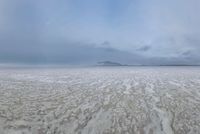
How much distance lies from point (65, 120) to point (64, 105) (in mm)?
2815

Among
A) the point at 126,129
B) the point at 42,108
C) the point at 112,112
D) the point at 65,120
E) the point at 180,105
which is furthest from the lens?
the point at 180,105

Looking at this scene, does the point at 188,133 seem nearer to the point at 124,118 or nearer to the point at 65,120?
the point at 124,118

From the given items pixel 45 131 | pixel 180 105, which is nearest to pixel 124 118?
pixel 45 131

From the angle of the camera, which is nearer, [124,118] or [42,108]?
[124,118]

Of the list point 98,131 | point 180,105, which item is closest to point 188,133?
point 98,131

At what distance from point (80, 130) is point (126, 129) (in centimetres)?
199

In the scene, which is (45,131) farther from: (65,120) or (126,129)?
(126,129)

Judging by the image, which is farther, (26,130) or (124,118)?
(124,118)

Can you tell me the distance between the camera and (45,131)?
23.0 feet

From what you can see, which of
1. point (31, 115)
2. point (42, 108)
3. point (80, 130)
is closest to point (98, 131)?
point (80, 130)

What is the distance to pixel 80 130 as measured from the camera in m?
7.23

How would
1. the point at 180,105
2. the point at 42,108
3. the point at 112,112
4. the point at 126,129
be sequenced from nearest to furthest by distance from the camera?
1. the point at 126,129
2. the point at 112,112
3. the point at 42,108
4. the point at 180,105

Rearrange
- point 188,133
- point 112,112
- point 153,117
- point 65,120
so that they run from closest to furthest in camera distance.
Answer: point 188,133
point 65,120
point 153,117
point 112,112

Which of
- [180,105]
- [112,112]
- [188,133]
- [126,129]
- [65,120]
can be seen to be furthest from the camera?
[180,105]
